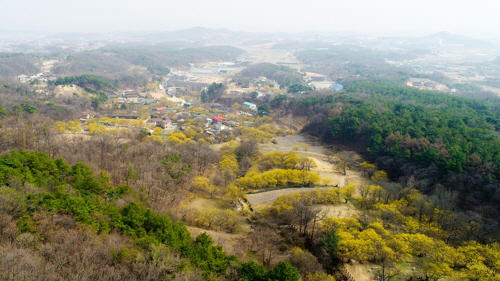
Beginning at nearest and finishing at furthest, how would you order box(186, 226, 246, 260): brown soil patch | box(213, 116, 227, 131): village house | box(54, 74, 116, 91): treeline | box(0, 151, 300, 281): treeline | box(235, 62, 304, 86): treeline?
box(0, 151, 300, 281): treeline
box(186, 226, 246, 260): brown soil patch
box(213, 116, 227, 131): village house
box(54, 74, 116, 91): treeline
box(235, 62, 304, 86): treeline

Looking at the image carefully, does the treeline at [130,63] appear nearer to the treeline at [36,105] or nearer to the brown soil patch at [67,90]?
the brown soil patch at [67,90]

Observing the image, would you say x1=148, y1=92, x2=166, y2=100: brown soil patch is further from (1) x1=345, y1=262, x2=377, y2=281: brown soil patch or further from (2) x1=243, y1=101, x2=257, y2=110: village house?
(1) x1=345, y1=262, x2=377, y2=281: brown soil patch

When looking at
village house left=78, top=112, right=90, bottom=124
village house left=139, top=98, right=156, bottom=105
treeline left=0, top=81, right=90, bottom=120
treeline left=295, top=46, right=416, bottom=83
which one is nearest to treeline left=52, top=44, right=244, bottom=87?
village house left=139, top=98, right=156, bottom=105

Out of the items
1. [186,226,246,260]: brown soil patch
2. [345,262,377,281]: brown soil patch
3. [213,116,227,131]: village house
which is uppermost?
[186,226,246,260]: brown soil patch

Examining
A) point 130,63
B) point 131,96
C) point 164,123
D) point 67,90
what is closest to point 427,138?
point 164,123

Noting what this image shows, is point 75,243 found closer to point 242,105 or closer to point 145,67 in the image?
point 242,105

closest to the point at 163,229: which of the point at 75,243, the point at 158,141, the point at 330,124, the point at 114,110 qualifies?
the point at 75,243
